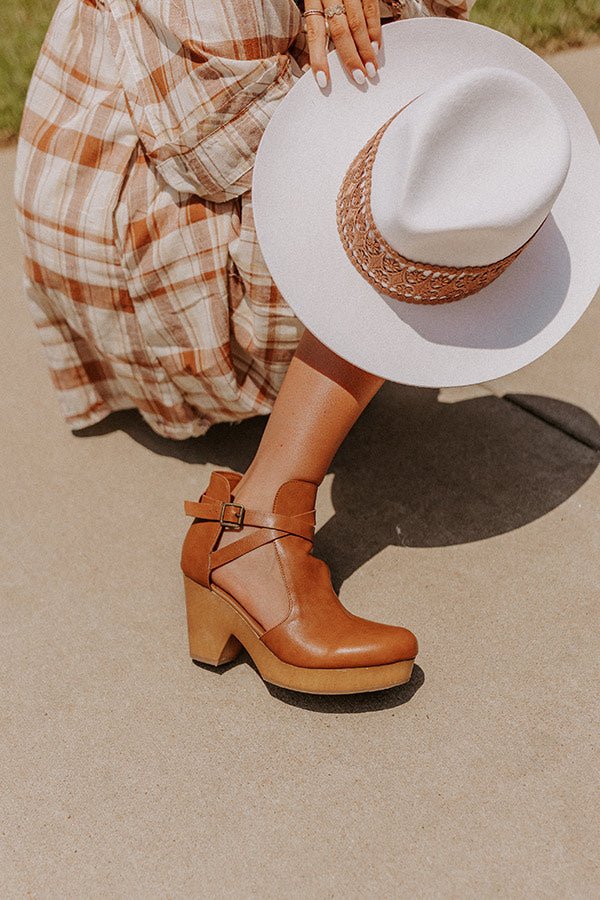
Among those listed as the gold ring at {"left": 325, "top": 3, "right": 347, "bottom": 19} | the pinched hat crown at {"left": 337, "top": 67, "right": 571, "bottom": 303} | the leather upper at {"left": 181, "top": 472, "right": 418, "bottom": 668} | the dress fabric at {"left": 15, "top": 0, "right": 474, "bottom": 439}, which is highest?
the gold ring at {"left": 325, "top": 3, "right": 347, "bottom": 19}

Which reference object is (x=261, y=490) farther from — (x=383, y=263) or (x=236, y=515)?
(x=383, y=263)

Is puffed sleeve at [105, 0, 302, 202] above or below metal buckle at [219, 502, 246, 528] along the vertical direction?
above

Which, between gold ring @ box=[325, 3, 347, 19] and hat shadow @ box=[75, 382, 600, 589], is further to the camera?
hat shadow @ box=[75, 382, 600, 589]

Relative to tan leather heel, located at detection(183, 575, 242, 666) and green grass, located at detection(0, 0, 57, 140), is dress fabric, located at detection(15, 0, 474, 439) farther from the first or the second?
green grass, located at detection(0, 0, 57, 140)

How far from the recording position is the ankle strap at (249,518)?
1229mm

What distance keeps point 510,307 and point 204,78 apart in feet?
1.92

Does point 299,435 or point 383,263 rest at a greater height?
point 383,263

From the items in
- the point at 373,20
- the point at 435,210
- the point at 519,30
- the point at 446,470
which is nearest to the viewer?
the point at 435,210

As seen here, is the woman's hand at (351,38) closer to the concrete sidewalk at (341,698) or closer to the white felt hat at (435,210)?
the white felt hat at (435,210)

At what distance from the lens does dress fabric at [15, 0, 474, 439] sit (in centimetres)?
123

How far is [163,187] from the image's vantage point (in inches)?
53.9

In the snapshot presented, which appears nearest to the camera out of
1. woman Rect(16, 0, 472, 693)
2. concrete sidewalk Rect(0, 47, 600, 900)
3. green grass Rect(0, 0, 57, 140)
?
concrete sidewalk Rect(0, 47, 600, 900)

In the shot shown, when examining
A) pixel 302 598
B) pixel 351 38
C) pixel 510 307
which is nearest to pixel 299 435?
pixel 302 598

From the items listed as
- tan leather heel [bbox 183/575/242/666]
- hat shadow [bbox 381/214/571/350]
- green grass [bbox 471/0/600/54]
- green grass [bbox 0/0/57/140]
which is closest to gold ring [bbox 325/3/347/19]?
hat shadow [bbox 381/214/571/350]
